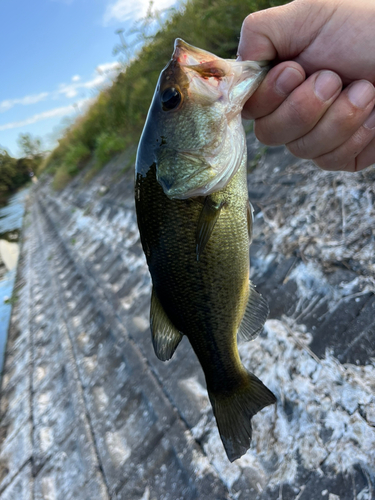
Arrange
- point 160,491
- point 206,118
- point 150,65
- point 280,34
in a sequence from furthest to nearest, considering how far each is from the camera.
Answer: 1. point 150,65
2. point 160,491
3. point 280,34
4. point 206,118

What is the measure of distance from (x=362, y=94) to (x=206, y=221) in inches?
31.8

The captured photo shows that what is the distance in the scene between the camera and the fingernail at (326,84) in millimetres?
1289

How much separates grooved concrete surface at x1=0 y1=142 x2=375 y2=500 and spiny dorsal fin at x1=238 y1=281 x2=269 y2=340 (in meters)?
0.49

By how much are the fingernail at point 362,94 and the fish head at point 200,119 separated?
386mm

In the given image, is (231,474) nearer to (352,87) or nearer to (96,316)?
(352,87)

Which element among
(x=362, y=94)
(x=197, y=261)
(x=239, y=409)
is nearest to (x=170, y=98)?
(x=197, y=261)

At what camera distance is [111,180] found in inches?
291

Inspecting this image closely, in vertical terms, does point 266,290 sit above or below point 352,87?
below

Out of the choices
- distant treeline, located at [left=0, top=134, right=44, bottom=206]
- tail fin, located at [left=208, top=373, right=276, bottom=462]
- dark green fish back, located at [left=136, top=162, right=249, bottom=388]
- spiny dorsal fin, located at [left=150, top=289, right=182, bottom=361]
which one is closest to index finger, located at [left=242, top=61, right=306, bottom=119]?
dark green fish back, located at [left=136, top=162, right=249, bottom=388]

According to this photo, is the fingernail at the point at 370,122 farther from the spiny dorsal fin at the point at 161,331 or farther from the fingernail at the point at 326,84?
the spiny dorsal fin at the point at 161,331

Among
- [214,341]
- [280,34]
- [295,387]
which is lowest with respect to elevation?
[295,387]

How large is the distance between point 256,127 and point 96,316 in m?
3.06

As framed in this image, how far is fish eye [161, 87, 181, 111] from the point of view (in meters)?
1.24

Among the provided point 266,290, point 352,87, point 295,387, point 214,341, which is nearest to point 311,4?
point 352,87
